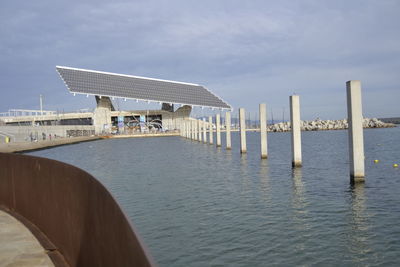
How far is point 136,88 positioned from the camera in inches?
2852

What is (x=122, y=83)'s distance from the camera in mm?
73312

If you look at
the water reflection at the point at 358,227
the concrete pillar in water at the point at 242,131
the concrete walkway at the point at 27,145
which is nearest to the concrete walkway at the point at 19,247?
the water reflection at the point at 358,227

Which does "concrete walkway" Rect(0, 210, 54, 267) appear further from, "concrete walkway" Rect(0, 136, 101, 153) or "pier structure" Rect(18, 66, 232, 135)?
"pier structure" Rect(18, 66, 232, 135)

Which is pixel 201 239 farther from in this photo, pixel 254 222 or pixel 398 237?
pixel 398 237

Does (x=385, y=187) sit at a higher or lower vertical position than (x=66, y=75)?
lower

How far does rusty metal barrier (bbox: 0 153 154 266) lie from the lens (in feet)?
8.83

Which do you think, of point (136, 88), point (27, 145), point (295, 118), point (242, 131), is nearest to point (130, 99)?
point (136, 88)

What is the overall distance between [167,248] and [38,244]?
211cm

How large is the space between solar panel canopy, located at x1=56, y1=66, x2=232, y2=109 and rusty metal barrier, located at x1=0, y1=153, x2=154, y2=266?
6023 centimetres

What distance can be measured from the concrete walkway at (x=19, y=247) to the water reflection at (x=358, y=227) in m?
4.32

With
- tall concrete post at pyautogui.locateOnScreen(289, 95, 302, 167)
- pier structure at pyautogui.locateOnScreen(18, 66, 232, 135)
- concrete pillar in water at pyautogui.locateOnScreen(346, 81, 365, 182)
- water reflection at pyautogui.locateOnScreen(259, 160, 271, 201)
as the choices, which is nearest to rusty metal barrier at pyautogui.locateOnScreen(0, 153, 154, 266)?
water reflection at pyautogui.locateOnScreen(259, 160, 271, 201)

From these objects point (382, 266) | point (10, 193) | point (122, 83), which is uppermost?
point (122, 83)

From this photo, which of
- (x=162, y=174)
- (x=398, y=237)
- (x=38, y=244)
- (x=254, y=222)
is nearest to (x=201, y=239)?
(x=254, y=222)

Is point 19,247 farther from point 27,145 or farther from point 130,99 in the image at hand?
point 130,99
